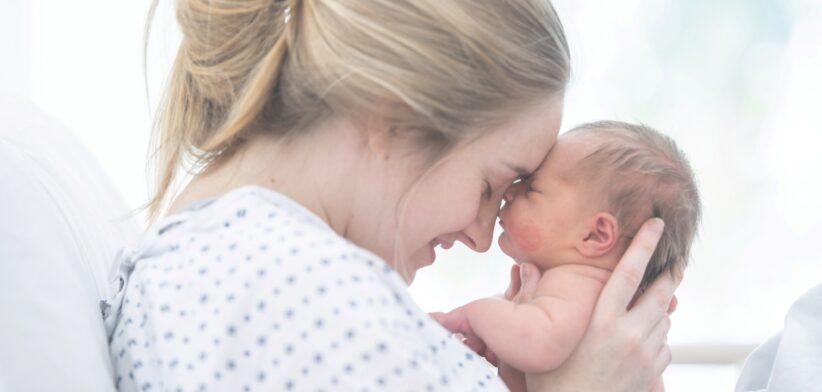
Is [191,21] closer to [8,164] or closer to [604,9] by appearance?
[8,164]

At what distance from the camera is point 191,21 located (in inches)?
46.4

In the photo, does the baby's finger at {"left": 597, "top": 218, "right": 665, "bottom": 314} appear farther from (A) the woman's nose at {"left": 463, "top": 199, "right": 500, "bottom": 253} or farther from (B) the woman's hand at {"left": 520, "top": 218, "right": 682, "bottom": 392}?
(A) the woman's nose at {"left": 463, "top": 199, "right": 500, "bottom": 253}

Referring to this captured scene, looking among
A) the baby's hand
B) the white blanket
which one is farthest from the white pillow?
the white blanket

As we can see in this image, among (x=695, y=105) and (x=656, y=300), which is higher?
(x=656, y=300)

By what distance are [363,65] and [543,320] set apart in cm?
37

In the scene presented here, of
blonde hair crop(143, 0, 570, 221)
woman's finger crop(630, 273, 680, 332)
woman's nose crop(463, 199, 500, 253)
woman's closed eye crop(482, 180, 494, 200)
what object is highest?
blonde hair crop(143, 0, 570, 221)

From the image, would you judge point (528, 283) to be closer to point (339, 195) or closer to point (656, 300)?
point (656, 300)

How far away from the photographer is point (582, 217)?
126cm

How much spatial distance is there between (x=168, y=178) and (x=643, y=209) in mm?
562

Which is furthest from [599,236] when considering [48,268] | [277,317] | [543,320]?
[48,268]

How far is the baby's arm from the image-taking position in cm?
120

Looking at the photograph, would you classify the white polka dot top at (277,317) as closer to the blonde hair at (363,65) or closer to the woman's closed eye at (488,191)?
the blonde hair at (363,65)

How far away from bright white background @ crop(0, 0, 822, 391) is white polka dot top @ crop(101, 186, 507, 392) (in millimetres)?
1599

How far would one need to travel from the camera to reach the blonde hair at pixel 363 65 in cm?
105
